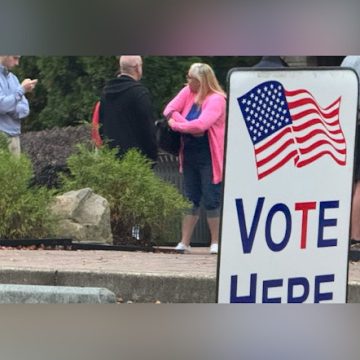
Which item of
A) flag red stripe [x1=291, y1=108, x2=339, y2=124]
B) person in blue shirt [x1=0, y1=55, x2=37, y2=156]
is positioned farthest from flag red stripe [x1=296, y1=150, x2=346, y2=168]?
person in blue shirt [x1=0, y1=55, x2=37, y2=156]

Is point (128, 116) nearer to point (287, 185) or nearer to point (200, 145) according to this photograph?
point (200, 145)

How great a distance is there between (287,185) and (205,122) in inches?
59.6

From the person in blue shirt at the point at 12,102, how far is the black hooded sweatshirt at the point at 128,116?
0.38m

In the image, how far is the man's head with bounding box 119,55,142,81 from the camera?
4.78m

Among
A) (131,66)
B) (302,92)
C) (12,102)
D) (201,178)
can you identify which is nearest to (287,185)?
(302,92)

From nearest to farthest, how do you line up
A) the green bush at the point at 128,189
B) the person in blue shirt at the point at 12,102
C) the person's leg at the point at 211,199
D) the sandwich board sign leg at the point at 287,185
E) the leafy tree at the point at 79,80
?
the sandwich board sign leg at the point at 287,185 → the leafy tree at the point at 79,80 → the person in blue shirt at the point at 12,102 → the person's leg at the point at 211,199 → the green bush at the point at 128,189

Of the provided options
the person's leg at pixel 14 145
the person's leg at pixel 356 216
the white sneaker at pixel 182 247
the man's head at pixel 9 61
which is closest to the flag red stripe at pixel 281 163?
the person's leg at pixel 356 216

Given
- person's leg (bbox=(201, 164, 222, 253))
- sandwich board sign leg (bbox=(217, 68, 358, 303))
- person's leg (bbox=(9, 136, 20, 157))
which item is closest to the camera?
sandwich board sign leg (bbox=(217, 68, 358, 303))

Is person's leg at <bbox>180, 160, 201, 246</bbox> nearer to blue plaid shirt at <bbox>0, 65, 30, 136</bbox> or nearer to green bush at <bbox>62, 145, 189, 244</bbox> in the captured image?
green bush at <bbox>62, 145, 189, 244</bbox>

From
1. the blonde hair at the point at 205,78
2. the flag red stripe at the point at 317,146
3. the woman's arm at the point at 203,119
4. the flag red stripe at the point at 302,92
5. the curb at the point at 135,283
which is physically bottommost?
the curb at the point at 135,283

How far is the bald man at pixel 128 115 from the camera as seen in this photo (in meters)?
A: 5.15

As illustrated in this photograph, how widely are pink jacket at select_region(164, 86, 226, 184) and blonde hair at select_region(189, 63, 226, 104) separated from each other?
53 millimetres

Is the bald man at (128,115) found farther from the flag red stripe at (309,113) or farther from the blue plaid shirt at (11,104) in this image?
the flag red stripe at (309,113)
